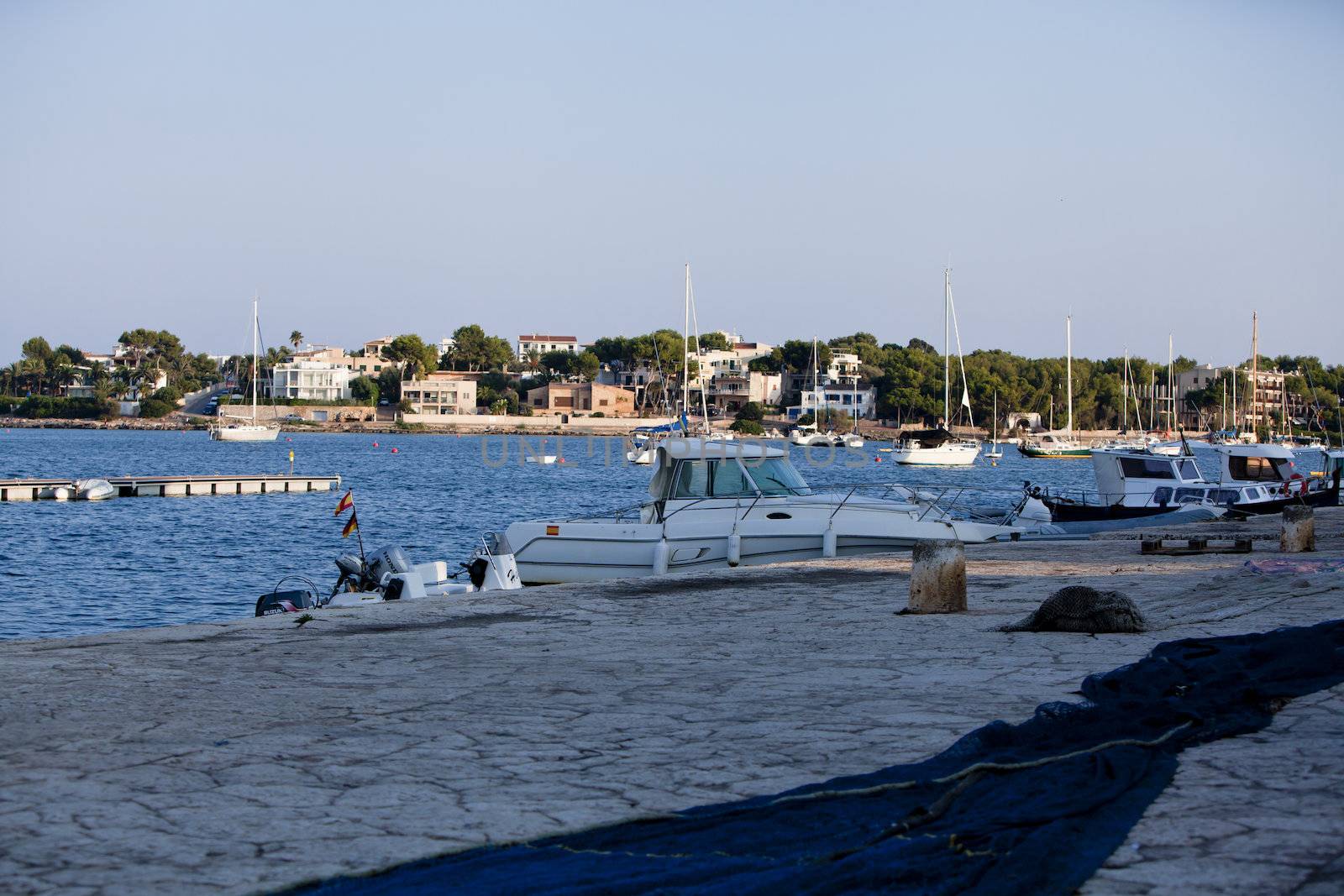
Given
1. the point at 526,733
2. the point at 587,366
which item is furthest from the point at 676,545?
the point at 587,366

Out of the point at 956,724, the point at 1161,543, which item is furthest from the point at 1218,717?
the point at 1161,543

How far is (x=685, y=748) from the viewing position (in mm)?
5785

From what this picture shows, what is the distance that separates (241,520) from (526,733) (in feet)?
131

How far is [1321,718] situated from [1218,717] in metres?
0.47

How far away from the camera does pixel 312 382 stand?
179000 millimetres

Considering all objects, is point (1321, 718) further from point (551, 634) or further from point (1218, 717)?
point (551, 634)

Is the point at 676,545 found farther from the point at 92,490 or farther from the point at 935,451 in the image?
the point at 935,451

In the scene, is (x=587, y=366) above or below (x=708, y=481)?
above

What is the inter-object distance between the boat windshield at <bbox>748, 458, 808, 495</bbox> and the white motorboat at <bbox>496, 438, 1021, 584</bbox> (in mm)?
20

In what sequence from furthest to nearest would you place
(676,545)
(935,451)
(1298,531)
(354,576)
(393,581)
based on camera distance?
1. (935,451)
2. (676,545)
3. (354,576)
4. (1298,531)
5. (393,581)

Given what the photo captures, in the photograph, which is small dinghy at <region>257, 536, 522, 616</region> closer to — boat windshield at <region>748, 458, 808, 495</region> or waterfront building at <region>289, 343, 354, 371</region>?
boat windshield at <region>748, 458, 808, 495</region>

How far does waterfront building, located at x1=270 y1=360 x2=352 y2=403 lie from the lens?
178m

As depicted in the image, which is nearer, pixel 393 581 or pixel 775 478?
pixel 393 581

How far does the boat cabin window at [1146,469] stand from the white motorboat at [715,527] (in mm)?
13719
